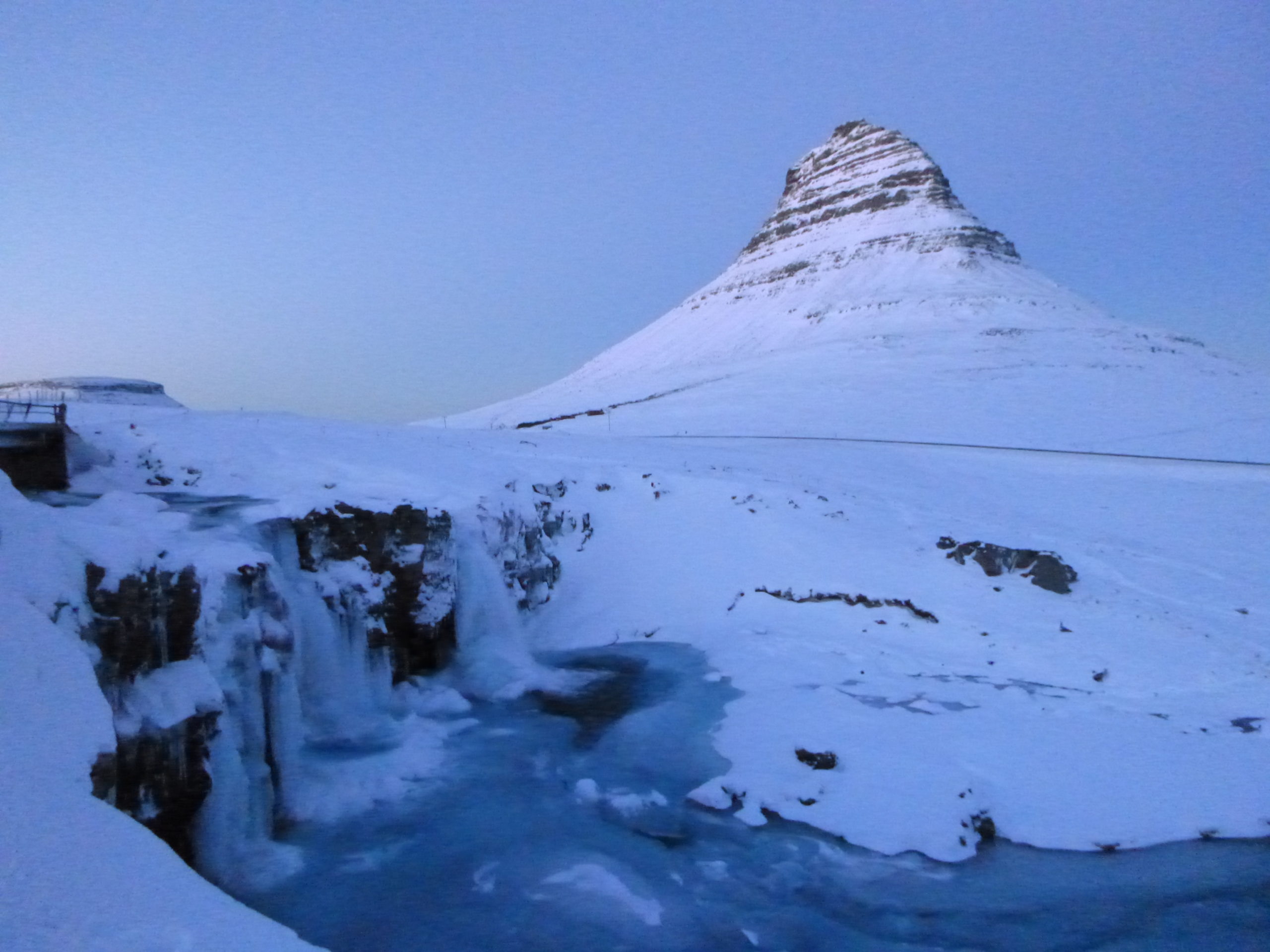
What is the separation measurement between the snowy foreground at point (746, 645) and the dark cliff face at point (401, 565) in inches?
12.7

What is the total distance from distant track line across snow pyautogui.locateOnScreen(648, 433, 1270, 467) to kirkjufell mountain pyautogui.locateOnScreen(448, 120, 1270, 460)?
855 mm

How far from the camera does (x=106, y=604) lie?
716 cm

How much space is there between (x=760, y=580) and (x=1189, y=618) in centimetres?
751

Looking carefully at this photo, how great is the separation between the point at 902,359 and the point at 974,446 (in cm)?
1689

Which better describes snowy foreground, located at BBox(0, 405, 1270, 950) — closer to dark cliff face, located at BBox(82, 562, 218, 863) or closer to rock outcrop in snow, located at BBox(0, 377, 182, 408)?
dark cliff face, located at BBox(82, 562, 218, 863)

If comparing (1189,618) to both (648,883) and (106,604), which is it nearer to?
(648,883)

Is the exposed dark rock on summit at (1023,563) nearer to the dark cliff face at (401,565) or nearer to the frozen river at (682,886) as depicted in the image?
the frozen river at (682,886)

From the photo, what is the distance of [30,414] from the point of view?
1383cm

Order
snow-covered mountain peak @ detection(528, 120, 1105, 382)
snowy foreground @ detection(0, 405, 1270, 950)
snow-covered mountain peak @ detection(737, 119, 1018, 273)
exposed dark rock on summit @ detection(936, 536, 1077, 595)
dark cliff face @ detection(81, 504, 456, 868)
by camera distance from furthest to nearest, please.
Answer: snow-covered mountain peak @ detection(737, 119, 1018, 273) → snow-covered mountain peak @ detection(528, 120, 1105, 382) → exposed dark rock on summit @ detection(936, 536, 1077, 595) → dark cliff face @ detection(81, 504, 456, 868) → snowy foreground @ detection(0, 405, 1270, 950)

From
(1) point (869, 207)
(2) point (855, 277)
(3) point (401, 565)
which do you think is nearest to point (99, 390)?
(3) point (401, 565)

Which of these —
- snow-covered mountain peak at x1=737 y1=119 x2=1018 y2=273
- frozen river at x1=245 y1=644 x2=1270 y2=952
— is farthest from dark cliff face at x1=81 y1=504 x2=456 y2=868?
snow-covered mountain peak at x1=737 y1=119 x2=1018 y2=273

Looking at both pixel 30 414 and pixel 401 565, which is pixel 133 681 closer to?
pixel 401 565

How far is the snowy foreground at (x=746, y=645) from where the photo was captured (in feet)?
16.8

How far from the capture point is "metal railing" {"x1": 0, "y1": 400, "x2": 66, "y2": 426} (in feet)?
40.6
